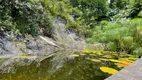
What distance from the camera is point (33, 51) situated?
501 centimetres

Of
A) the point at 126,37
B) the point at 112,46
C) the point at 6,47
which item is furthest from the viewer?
the point at 112,46

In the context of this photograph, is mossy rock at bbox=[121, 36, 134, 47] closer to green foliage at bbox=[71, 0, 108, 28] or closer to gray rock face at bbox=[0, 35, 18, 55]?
gray rock face at bbox=[0, 35, 18, 55]

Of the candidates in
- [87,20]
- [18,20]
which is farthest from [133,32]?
[87,20]

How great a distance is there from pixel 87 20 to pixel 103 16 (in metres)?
2.03

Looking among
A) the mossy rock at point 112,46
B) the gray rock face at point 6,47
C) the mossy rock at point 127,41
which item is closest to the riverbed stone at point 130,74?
the gray rock face at point 6,47

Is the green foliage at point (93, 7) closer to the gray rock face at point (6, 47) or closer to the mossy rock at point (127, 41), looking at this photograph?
the mossy rock at point (127, 41)

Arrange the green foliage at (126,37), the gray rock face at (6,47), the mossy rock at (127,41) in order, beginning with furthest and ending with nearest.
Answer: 1. the green foliage at (126,37)
2. the mossy rock at (127,41)
3. the gray rock face at (6,47)

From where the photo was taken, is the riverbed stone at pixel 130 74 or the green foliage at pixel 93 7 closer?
the riverbed stone at pixel 130 74

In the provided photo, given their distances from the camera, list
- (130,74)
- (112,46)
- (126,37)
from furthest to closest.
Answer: (112,46) → (126,37) → (130,74)

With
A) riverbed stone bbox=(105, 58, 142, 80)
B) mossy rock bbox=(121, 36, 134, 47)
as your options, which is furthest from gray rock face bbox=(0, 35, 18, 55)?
riverbed stone bbox=(105, 58, 142, 80)

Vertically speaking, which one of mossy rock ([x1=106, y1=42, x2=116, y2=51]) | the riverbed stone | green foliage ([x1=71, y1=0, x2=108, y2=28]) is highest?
green foliage ([x1=71, y1=0, x2=108, y2=28])

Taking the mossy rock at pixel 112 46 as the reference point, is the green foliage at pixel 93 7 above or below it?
above

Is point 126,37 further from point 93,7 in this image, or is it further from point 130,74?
point 93,7

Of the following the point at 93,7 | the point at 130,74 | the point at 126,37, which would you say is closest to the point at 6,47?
the point at 126,37
